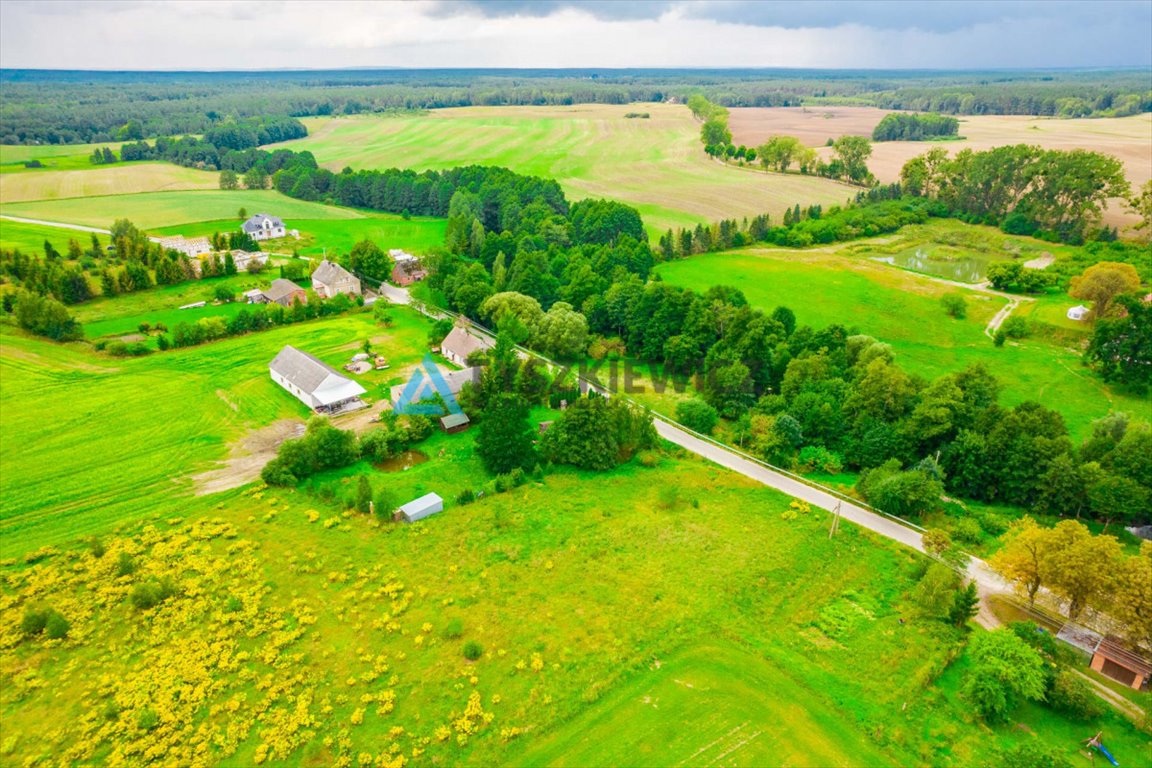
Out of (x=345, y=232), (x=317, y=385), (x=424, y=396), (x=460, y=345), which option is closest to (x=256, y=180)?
(x=345, y=232)

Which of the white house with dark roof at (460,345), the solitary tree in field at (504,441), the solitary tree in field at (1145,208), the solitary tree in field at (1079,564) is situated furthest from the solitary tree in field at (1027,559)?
the solitary tree in field at (1145,208)

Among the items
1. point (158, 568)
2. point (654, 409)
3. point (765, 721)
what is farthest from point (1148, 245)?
point (158, 568)

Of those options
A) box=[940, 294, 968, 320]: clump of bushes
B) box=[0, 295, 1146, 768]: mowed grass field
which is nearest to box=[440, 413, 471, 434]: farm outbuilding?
box=[0, 295, 1146, 768]: mowed grass field

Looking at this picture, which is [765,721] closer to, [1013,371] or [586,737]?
[586,737]

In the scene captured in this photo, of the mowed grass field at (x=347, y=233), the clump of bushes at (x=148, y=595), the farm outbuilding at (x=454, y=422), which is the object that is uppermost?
the mowed grass field at (x=347, y=233)

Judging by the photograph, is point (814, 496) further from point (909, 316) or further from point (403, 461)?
point (909, 316)

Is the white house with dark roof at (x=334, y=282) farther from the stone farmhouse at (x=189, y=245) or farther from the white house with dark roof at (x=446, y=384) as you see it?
the white house with dark roof at (x=446, y=384)
